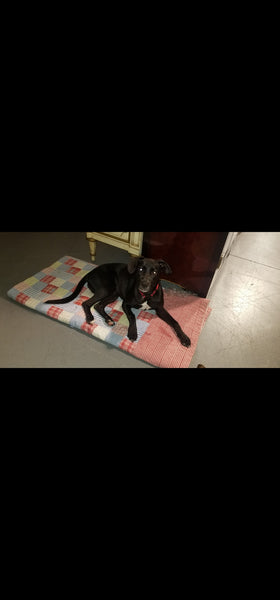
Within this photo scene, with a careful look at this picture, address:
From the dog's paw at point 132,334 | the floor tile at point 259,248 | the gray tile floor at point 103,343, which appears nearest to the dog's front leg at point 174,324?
the gray tile floor at point 103,343

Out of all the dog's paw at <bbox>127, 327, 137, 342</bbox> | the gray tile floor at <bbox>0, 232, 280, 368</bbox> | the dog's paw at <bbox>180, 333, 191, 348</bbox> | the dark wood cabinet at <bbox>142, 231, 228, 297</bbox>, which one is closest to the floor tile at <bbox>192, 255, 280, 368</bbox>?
the gray tile floor at <bbox>0, 232, 280, 368</bbox>

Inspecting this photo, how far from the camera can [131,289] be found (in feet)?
6.31

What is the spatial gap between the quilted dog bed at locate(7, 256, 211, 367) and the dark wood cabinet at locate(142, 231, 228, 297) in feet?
0.42

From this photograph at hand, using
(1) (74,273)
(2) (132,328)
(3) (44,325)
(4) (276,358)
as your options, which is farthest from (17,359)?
(4) (276,358)

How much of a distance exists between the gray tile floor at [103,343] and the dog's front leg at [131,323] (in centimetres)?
14

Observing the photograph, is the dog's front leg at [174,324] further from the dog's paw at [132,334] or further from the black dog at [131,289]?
the dog's paw at [132,334]

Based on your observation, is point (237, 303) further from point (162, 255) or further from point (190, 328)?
point (162, 255)

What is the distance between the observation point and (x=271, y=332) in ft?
6.82

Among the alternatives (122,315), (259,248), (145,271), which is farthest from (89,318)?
(259,248)

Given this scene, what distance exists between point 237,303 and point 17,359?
188cm

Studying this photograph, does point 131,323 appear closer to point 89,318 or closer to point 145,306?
point 145,306

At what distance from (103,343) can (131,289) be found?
1.50 ft

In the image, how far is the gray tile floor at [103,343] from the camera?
1.77m
